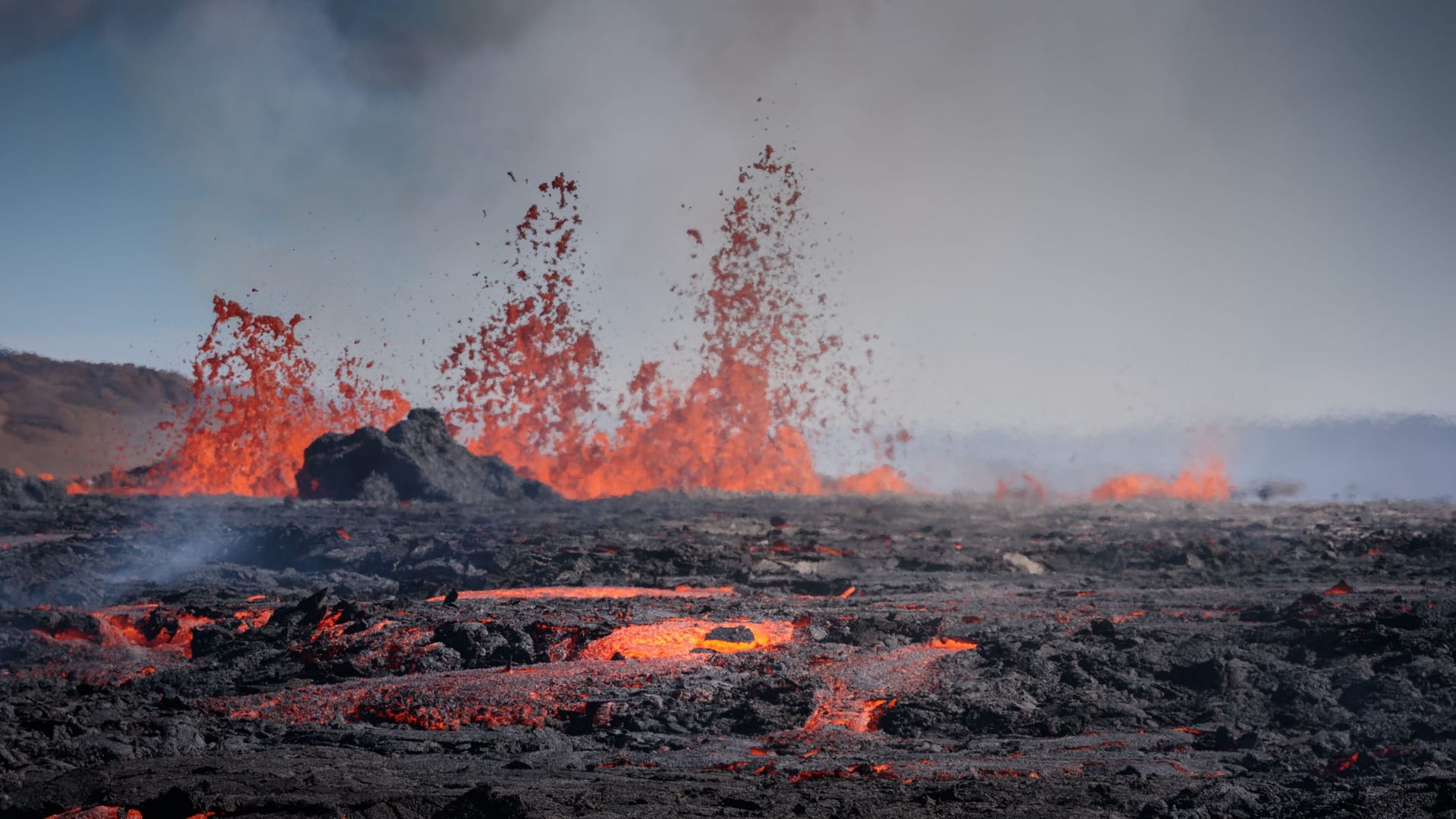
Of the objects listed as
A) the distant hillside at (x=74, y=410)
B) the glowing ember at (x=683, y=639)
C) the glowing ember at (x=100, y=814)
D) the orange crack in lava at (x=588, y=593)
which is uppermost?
the distant hillside at (x=74, y=410)

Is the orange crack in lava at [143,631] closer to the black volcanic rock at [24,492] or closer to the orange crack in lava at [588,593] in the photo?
the orange crack in lava at [588,593]

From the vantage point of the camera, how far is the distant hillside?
228ft

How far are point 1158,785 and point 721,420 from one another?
3948cm

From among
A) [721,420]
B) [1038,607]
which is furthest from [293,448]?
[1038,607]

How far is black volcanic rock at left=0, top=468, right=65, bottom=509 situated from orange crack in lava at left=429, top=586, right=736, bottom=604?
71.4ft

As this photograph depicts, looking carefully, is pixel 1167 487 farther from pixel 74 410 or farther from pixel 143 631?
pixel 74 410

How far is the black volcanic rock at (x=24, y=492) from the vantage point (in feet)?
103

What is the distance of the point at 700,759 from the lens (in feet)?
30.4

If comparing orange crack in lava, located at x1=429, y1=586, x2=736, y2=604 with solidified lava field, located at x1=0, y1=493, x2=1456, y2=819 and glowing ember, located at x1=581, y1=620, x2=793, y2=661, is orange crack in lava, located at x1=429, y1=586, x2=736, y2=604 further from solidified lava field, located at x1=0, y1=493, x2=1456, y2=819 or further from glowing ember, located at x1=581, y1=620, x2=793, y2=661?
glowing ember, located at x1=581, y1=620, x2=793, y2=661

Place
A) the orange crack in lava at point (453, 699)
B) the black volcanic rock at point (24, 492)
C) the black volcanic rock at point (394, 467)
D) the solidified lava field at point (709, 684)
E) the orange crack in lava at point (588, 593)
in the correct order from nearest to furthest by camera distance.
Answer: the solidified lava field at point (709, 684), the orange crack in lava at point (453, 699), the orange crack in lava at point (588, 593), the black volcanic rock at point (24, 492), the black volcanic rock at point (394, 467)

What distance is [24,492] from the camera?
3269 cm

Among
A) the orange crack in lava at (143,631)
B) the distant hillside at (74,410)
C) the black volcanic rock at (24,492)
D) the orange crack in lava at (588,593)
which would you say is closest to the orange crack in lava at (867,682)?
the orange crack in lava at (588,593)

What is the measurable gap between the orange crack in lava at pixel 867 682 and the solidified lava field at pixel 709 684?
0.05m

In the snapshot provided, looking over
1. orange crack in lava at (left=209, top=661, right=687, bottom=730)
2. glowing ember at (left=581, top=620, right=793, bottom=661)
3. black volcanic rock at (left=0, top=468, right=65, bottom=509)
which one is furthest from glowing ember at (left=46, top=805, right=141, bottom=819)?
black volcanic rock at (left=0, top=468, right=65, bottom=509)
